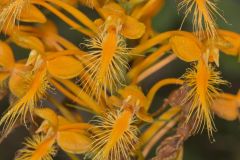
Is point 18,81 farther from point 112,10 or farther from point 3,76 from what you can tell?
point 112,10

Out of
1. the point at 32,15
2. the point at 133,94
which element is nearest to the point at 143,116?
the point at 133,94

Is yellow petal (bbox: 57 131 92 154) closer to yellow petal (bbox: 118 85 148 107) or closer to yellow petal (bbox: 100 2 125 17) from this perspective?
yellow petal (bbox: 118 85 148 107)

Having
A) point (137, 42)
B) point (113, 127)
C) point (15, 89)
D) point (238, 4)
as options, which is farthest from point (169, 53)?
point (238, 4)

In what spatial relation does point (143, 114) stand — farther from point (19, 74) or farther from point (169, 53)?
point (19, 74)

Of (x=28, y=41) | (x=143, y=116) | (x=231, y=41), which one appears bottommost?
(x=143, y=116)

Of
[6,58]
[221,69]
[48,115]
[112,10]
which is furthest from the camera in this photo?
[221,69]

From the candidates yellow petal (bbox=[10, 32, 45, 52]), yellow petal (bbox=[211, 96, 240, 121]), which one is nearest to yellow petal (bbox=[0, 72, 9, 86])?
yellow petal (bbox=[10, 32, 45, 52])

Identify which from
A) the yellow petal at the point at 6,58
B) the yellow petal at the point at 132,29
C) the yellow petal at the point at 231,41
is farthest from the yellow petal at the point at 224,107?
the yellow petal at the point at 6,58
